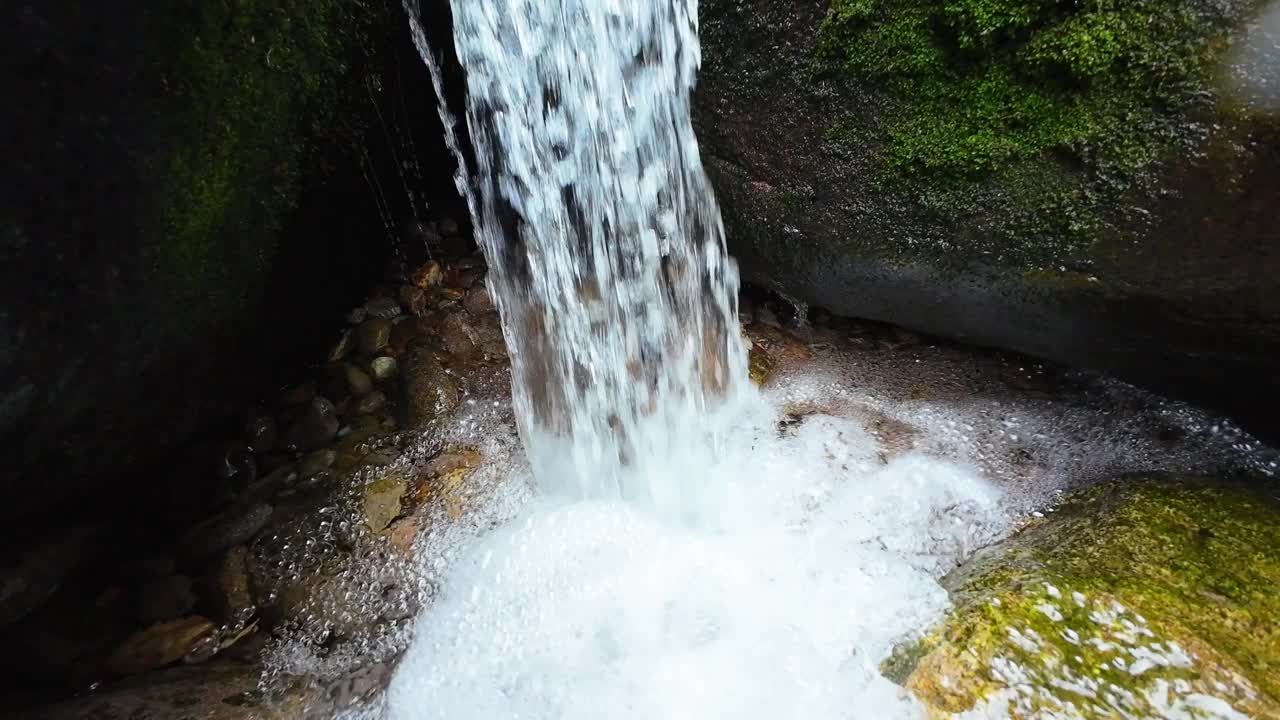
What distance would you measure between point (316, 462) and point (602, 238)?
65.6 inches

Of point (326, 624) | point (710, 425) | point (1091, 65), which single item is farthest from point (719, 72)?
point (326, 624)

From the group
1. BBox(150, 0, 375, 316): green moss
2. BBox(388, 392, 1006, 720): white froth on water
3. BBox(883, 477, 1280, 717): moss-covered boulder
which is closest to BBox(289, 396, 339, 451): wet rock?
BBox(150, 0, 375, 316): green moss

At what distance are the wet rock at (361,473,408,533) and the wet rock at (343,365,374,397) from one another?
0.58 metres

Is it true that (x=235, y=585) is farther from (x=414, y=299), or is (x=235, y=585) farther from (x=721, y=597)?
(x=721, y=597)

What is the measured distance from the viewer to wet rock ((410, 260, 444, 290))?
3.71 meters

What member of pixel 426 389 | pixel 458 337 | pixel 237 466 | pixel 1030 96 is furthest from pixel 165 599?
pixel 1030 96

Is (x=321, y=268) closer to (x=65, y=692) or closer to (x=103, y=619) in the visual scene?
(x=103, y=619)

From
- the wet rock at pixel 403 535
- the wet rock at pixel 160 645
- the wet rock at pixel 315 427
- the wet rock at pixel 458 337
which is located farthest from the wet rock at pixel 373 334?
the wet rock at pixel 160 645

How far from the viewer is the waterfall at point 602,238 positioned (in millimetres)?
2682

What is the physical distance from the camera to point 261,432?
3010mm

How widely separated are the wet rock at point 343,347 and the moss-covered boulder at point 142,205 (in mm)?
521

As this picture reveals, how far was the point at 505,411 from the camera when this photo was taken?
124 inches

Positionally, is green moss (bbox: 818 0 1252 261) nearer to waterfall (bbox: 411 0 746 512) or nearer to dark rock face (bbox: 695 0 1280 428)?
dark rock face (bbox: 695 0 1280 428)

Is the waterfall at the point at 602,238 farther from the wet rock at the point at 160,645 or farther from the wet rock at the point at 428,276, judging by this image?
the wet rock at the point at 160,645
